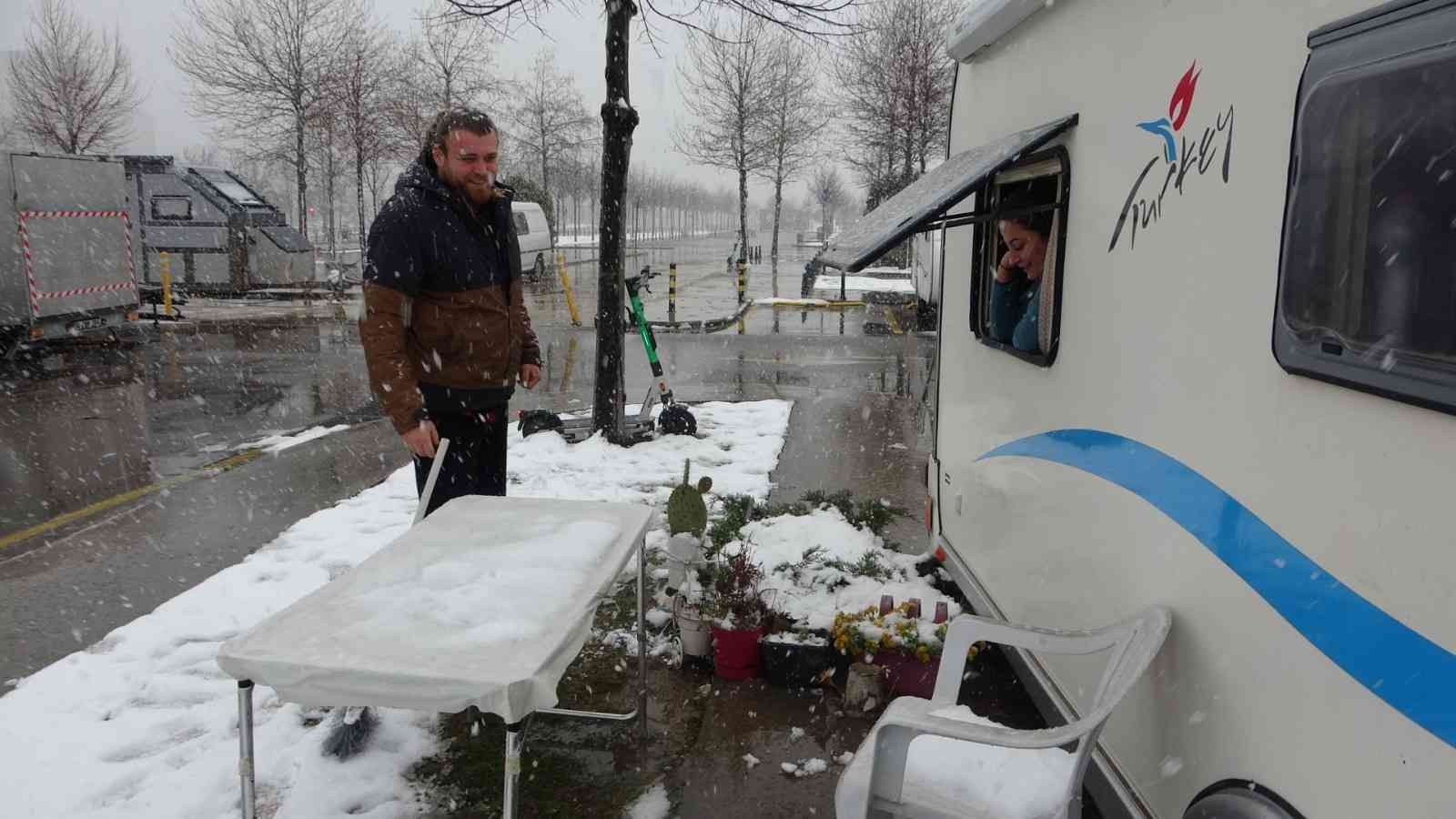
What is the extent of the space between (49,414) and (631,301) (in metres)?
5.99

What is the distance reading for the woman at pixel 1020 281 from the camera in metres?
3.39

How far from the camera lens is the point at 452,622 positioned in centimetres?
240

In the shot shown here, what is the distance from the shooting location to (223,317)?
17.3 m

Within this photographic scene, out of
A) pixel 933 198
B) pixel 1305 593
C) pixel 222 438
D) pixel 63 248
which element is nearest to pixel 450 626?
pixel 1305 593

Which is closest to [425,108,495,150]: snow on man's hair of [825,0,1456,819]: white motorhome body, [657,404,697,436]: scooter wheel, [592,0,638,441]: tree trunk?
[825,0,1456,819]: white motorhome body

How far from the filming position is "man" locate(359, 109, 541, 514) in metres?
3.39

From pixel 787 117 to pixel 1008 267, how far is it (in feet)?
84.3

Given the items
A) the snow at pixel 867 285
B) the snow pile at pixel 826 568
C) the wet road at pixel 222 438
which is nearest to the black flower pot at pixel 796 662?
the snow pile at pixel 826 568

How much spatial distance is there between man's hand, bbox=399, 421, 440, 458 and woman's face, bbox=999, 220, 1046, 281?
2.28 meters

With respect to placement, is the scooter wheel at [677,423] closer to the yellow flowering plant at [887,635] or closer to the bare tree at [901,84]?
the yellow flowering plant at [887,635]

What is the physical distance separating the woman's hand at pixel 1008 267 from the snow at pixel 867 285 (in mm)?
19038

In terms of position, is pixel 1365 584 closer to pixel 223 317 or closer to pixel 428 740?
pixel 428 740

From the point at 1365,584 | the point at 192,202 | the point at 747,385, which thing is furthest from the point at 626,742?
the point at 192,202

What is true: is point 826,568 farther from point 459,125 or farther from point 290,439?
point 290,439
